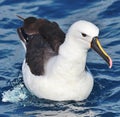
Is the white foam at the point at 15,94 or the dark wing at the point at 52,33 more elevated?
the dark wing at the point at 52,33

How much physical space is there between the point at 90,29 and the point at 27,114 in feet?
4.82

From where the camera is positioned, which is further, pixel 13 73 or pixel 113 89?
pixel 13 73

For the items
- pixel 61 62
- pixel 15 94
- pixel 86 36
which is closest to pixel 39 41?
pixel 15 94

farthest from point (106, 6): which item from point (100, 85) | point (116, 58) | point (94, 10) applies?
point (100, 85)

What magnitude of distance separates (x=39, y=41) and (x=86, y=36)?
149 centimetres

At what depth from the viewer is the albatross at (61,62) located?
863 cm

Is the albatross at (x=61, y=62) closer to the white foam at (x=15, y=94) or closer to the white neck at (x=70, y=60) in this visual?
the white neck at (x=70, y=60)

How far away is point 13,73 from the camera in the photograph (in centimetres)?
1040

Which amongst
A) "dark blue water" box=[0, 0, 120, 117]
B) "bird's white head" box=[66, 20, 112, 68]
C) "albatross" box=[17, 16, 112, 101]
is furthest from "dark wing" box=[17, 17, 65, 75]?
"bird's white head" box=[66, 20, 112, 68]

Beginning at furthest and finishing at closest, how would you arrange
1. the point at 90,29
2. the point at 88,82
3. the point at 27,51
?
the point at 27,51 → the point at 88,82 → the point at 90,29

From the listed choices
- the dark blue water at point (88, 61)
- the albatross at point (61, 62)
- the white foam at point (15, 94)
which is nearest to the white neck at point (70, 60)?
the albatross at point (61, 62)

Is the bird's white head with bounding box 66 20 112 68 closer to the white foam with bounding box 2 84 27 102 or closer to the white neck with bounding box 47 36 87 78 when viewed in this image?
the white neck with bounding box 47 36 87 78

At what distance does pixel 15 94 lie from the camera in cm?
957

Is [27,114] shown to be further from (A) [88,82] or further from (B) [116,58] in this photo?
(B) [116,58]
